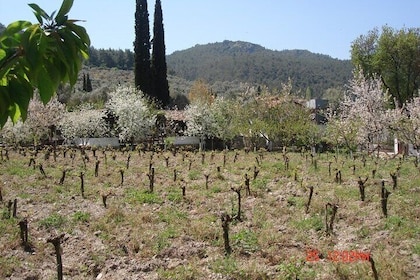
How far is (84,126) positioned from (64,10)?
94.2ft

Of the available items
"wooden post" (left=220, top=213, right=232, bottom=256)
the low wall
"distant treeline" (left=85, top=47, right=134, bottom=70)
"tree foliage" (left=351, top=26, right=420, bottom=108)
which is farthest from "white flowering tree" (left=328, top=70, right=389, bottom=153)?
"distant treeline" (left=85, top=47, right=134, bottom=70)

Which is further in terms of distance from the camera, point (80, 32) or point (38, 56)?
point (80, 32)

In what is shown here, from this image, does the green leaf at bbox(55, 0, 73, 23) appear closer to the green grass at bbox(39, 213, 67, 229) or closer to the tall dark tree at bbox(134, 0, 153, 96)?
the green grass at bbox(39, 213, 67, 229)

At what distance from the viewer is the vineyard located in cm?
557

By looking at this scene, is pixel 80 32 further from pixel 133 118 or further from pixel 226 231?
pixel 133 118

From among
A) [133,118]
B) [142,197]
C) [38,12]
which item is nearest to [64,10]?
[38,12]

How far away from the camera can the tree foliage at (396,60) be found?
32.2 metres

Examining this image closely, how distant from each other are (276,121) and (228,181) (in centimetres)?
1698

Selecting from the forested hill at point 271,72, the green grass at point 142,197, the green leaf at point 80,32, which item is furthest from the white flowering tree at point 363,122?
the forested hill at point 271,72

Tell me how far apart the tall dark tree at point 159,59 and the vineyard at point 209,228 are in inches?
1017

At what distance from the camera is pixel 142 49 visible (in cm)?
3550

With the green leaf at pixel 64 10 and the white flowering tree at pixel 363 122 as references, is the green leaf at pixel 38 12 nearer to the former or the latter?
the green leaf at pixel 64 10

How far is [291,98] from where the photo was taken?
1140 inches

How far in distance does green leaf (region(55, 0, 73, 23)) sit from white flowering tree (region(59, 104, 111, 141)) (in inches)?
1126
